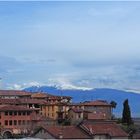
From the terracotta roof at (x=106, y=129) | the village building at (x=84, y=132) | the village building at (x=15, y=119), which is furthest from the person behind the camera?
the village building at (x=15, y=119)

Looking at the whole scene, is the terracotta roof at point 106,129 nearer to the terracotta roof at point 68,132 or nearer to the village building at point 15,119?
Result: the terracotta roof at point 68,132

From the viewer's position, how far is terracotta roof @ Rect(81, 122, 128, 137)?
51500mm

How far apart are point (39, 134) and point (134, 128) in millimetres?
15148

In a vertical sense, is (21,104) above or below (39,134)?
above

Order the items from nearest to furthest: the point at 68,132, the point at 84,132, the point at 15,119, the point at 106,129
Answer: the point at 68,132, the point at 84,132, the point at 106,129, the point at 15,119

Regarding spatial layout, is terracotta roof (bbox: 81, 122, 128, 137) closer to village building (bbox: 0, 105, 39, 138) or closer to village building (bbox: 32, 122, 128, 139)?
village building (bbox: 32, 122, 128, 139)

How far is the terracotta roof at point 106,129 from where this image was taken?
51.5m

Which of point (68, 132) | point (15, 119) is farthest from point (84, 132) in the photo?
point (15, 119)

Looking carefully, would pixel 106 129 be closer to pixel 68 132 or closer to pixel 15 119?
pixel 68 132

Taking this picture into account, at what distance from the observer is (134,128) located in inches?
2389

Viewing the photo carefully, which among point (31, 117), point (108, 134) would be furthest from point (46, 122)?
point (108, 134)

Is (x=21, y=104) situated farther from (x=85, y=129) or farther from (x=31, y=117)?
(x=85, y=129)

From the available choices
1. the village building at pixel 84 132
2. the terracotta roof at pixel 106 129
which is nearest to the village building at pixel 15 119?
the village building at pixel 84 132

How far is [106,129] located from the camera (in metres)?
52.6
